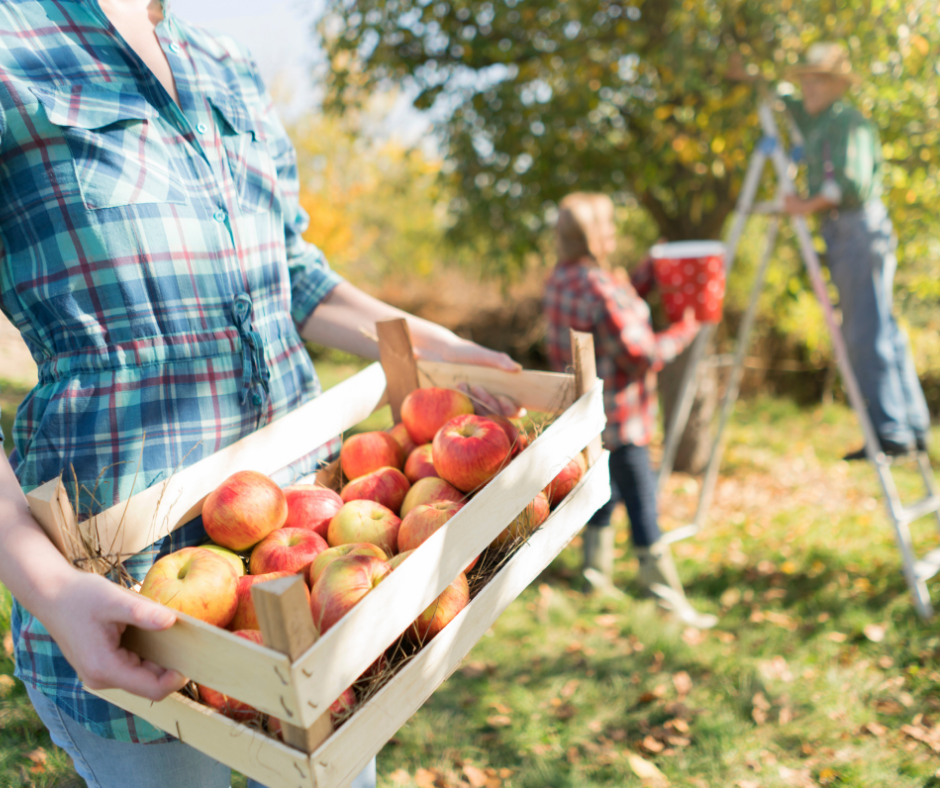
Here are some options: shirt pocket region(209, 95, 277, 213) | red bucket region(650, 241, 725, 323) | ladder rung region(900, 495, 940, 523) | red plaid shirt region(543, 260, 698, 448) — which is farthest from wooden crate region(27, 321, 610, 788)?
ladder rung region(900, 495, 940, 523)

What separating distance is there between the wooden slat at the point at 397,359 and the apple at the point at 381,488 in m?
0.28

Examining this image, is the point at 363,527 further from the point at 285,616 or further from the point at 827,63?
the point at 827,63

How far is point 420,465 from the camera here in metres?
1.39

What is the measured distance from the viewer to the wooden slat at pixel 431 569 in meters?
0.79

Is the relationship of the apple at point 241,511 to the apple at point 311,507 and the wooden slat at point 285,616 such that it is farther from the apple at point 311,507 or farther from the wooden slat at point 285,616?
the wooden slat at point 285,616

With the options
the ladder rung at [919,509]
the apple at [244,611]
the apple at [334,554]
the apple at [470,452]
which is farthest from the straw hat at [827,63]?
the apple at [244,611]

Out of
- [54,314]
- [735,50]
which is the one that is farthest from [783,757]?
[735,50]

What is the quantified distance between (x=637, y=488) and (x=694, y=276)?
102cm

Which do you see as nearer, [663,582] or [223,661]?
[223,661]

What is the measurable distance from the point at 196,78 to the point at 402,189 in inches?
176

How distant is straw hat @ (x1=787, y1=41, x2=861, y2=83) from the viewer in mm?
3236

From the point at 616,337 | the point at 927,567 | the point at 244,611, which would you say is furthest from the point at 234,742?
the point at 927,567

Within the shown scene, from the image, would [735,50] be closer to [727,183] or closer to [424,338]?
[727,183]

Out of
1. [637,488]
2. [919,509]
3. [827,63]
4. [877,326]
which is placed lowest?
[919,509]
